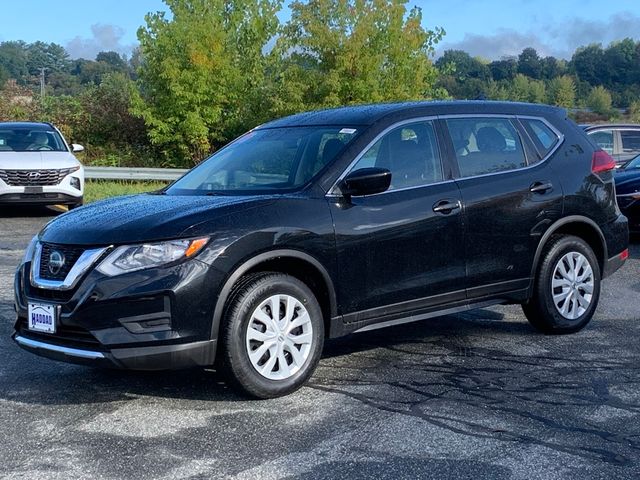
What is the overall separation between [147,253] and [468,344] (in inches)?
108

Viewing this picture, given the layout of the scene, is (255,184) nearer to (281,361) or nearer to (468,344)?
(281,361)

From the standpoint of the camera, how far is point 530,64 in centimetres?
8950

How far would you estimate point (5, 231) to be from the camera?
552 inches

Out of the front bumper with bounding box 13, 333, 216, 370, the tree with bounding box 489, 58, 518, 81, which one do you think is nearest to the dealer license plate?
the front bumper with bounding box 13, 333, 216, 370

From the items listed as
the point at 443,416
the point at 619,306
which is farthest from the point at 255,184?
the point at 619,306

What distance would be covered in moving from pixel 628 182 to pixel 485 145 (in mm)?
6308

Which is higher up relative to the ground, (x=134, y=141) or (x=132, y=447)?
(x=134, y=141)

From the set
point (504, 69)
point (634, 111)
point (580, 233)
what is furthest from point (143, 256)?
point (504, 69)

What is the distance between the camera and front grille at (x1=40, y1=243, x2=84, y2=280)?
201 inches

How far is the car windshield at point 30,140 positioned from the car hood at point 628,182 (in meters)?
9.86

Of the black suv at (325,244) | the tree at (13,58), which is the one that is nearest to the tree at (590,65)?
the tree at (13,58)

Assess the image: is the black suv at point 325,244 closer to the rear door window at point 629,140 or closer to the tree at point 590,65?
the rear door window at point 629,140

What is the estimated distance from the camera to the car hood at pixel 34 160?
50.5ft

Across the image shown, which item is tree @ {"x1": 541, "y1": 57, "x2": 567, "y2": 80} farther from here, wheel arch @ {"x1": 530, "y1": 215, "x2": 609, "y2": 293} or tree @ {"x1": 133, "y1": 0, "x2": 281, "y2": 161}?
wheel arch @ {"x1": 530, "y1": 215, "x2": 609, "y2": 293}
